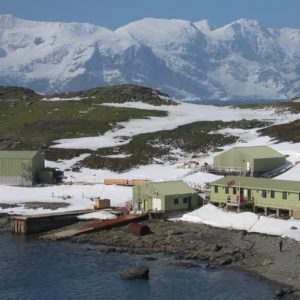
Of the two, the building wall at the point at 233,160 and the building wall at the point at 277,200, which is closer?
the building wall at the point at 277,200

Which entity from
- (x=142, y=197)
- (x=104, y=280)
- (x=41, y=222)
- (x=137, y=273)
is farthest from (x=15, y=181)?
(x=137, y=273)

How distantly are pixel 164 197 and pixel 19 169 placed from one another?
26.1 meters

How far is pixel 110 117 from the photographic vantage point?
13925 cm

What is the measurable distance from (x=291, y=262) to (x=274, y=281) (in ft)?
13.2

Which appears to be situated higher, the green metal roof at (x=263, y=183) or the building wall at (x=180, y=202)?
the green metal roof at (x=263, y=183)

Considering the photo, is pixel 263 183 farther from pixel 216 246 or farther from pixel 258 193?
pixel 216 246

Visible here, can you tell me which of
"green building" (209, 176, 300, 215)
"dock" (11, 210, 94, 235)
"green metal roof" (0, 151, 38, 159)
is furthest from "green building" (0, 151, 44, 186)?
"green building" (209, 176, 300, 215)

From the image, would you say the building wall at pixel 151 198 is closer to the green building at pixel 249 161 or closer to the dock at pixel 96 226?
the dock at pixel 96 226

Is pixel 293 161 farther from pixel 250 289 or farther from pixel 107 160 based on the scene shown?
pixel 250 289

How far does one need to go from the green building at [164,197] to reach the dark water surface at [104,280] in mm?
14784

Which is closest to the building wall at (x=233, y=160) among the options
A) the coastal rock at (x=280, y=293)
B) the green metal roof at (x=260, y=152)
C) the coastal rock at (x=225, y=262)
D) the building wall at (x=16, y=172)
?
the green metal roof at (x=260, y=152)

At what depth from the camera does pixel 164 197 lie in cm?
7688

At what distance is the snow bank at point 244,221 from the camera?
220 feet

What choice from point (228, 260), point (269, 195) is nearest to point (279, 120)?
point (269, 195)
